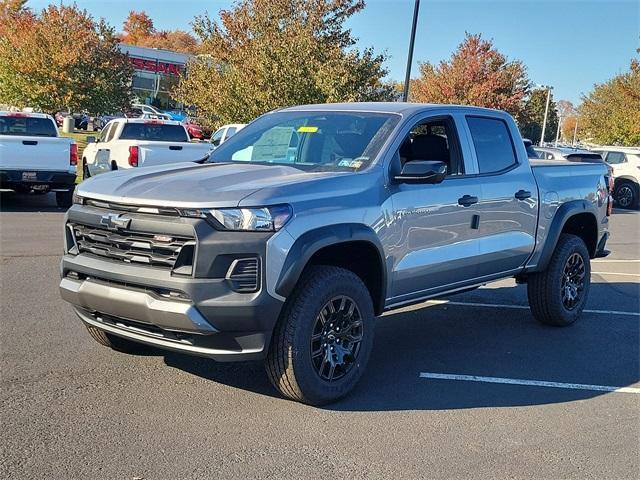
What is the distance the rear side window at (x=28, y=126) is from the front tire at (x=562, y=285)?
35.6ft

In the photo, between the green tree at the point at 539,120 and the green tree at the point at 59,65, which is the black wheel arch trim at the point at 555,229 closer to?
the green tree at the point at 59,65

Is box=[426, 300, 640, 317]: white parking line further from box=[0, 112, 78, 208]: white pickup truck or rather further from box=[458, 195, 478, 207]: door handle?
box=[0, 112, 78, 208]: white pickup truck

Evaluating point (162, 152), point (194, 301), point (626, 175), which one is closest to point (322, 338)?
point (194, 301)

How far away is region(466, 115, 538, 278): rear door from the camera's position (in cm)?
577

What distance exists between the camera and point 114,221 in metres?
4.22

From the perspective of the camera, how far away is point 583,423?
14.8ft

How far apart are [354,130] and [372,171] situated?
60 centimetres

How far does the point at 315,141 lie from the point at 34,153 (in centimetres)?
924

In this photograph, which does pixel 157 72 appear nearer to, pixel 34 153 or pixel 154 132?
pixel 154 132

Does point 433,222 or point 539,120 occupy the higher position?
point 539,120

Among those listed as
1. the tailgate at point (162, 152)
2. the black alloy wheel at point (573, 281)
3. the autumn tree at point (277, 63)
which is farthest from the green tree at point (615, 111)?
the black alloy wheel at point (573, 281)

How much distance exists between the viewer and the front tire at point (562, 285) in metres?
6.70

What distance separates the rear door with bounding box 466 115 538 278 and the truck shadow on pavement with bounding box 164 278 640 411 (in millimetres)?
736

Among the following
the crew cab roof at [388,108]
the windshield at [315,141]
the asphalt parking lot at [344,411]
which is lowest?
the asphalt parking lot at [344,411]
